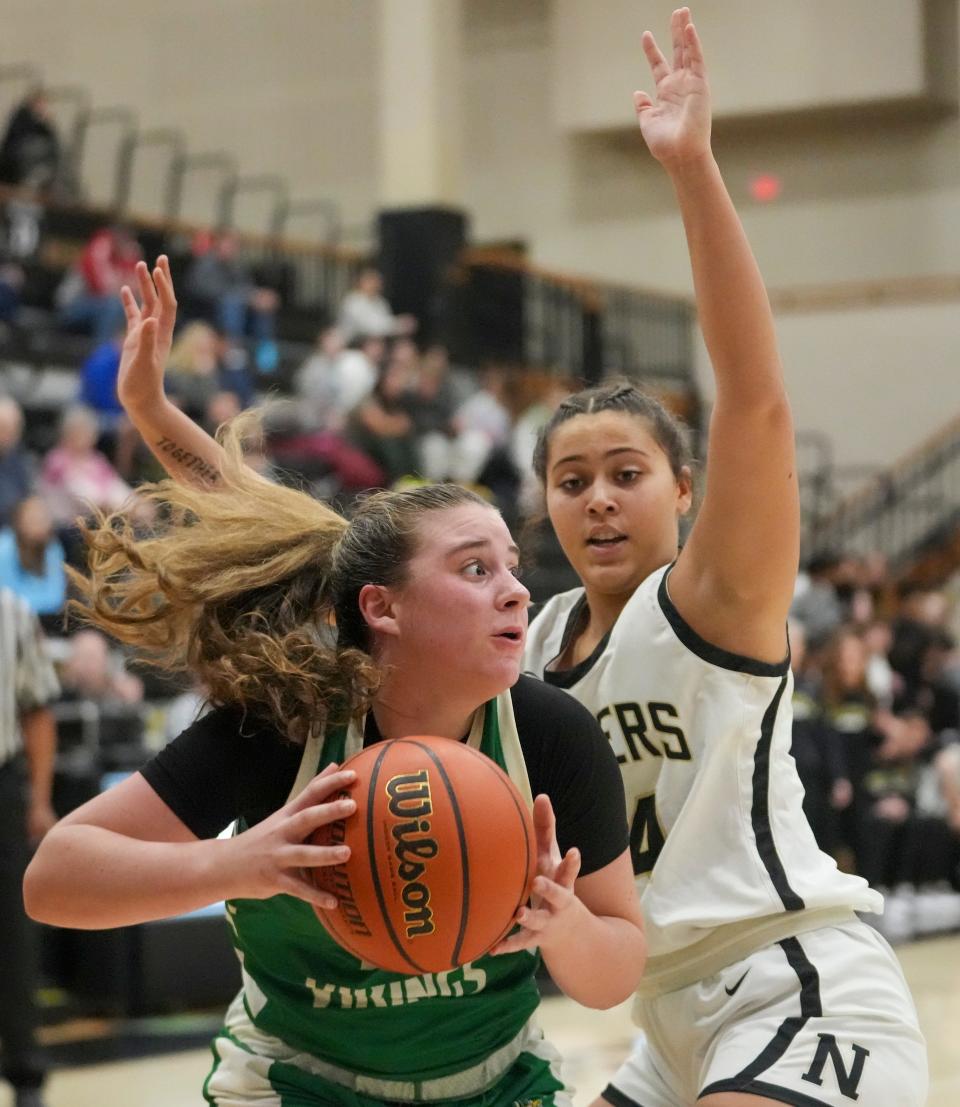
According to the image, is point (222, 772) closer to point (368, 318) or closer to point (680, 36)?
point (680, 36)

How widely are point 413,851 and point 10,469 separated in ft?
23.6

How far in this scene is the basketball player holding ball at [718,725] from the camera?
256cm

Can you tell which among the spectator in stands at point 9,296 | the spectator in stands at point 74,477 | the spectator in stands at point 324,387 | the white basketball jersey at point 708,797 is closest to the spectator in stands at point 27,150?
the spectator in stands at point 9,296

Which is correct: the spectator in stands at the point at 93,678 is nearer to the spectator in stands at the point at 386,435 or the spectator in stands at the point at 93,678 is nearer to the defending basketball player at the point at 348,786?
the spectator in stands at the point at 386,435

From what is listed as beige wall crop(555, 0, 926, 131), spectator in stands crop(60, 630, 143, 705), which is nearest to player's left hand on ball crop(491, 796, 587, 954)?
spectator in stands crop(60, 630, 143, 705)

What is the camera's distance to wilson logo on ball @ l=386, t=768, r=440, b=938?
2.25 m

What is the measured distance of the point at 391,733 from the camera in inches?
101

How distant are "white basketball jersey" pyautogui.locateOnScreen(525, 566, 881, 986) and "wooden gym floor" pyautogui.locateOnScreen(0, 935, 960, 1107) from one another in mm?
2156

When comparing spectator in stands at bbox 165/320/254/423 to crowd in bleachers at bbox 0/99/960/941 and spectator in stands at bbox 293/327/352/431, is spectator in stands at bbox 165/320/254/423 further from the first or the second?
spectator in stands at bbox 293/327/352/431

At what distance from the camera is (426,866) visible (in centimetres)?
226

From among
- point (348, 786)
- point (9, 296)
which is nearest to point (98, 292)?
point (9, 296)

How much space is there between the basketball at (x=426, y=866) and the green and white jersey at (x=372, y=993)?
0.20 m

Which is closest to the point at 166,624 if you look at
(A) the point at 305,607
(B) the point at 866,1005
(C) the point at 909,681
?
(A) the point at 305,607

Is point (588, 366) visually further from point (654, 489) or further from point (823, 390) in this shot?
point (654, 489)
